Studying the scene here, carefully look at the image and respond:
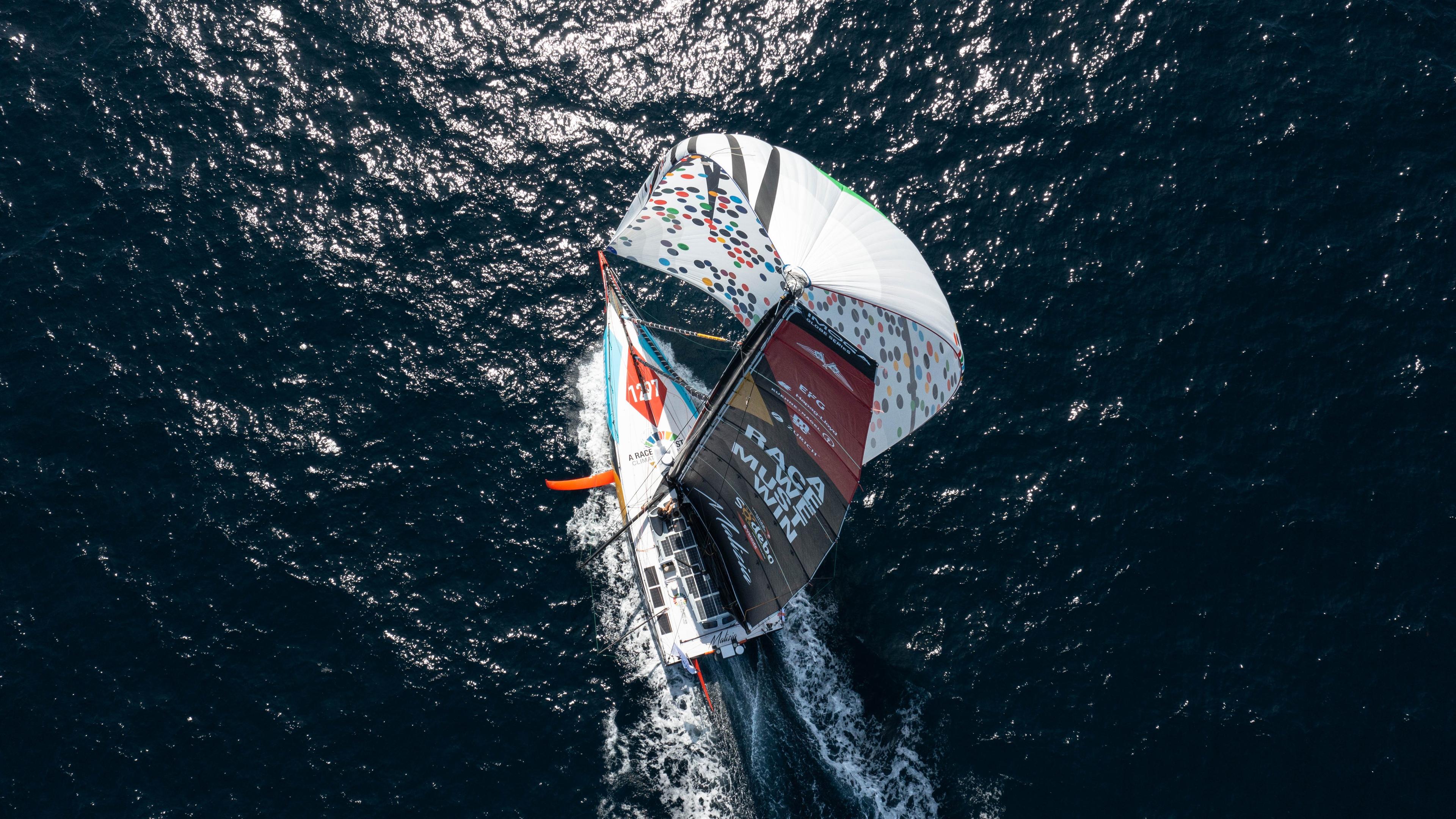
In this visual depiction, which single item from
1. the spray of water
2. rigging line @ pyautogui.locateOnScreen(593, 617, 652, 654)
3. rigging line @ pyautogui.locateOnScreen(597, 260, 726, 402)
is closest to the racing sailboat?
rigging line @ pyautogui.locateOnScreen(593, 617, 652, 654)

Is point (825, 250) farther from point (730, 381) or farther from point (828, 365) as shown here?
point (730, 381)

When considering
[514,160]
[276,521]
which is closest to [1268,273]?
[514,160]

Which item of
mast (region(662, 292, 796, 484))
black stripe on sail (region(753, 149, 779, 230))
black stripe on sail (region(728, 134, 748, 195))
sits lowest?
mast (region(662, 292, 796, 484))

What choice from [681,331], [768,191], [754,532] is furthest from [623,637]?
[768,191]

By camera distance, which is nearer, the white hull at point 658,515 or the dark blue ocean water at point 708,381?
the dark blue ocean water at point 708,381

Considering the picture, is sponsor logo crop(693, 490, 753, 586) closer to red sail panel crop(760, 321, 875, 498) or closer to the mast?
the mast

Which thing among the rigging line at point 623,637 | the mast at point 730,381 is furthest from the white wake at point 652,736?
the mast at point 730,381

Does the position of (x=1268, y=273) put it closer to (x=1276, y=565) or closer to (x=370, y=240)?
(x=1276, y=565)

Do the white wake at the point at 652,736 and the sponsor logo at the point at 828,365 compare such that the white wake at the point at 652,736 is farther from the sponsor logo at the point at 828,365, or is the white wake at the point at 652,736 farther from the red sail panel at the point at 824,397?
the sponsor logo at the point at 828,365
